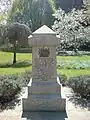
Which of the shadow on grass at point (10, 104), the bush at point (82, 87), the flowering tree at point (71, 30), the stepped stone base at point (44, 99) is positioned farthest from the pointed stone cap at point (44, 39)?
the flowering tree at point (71, 30)

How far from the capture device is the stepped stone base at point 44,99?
7.12 metres

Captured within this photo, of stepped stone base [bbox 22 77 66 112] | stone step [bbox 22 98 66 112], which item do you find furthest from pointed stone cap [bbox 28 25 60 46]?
stone step [bbox 22 98 66 112]

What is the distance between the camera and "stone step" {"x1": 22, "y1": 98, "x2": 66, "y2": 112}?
711 centimetres

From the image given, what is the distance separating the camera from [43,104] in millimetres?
7164

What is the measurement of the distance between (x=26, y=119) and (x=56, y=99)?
3.33 ft

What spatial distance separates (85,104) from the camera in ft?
26.2

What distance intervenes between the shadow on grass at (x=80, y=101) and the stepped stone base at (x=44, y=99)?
879 millimetres

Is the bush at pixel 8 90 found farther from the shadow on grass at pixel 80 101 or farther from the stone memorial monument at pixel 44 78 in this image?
the shadow on grass at pixel 80 101

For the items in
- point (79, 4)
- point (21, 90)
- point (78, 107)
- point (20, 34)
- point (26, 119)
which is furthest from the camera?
point (79, 4)

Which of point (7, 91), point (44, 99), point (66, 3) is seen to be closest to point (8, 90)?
point (7, 91)

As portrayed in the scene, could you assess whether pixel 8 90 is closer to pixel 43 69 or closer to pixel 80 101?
pixel 43 69

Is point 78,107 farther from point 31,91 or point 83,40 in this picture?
point 83,40

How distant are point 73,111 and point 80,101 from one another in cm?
108

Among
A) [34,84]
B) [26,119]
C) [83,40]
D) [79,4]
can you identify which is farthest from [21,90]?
[79,4]
